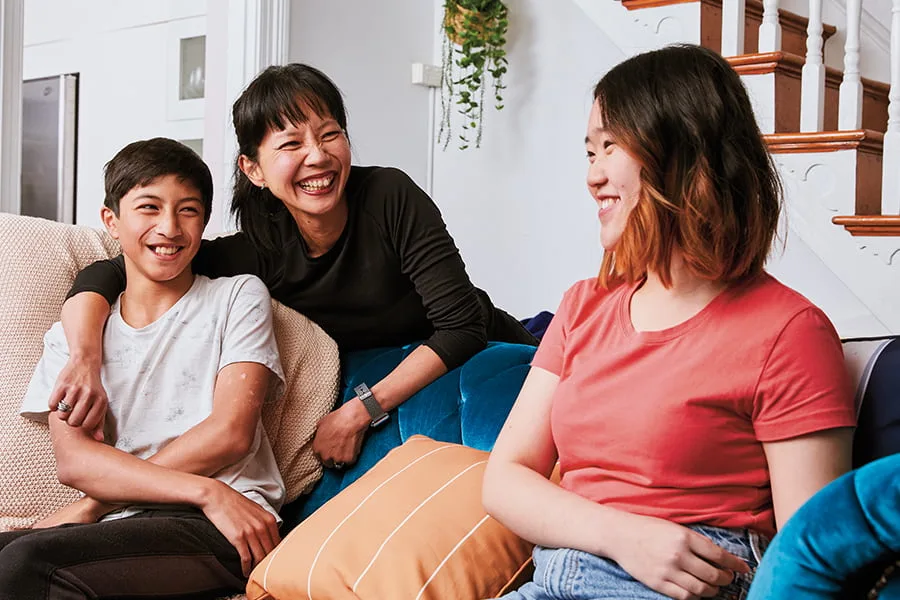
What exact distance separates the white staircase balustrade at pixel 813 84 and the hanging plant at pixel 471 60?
45.9 inches

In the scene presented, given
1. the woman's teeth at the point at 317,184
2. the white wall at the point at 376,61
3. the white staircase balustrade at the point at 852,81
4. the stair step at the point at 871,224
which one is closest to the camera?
the woman's teeth at the point at 317,184

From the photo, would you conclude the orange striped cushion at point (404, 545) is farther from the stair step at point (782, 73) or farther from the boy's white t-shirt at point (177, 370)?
the stair step at point (782, 73)

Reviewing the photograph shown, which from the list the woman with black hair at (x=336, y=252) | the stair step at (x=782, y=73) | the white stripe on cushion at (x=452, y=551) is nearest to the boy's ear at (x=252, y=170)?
the woman with black hair at (x=336, y=252)

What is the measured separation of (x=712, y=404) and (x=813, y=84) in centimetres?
194

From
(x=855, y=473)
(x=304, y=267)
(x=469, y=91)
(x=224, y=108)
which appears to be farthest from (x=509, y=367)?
(x=469, y=91)

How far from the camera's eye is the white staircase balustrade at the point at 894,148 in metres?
2.64

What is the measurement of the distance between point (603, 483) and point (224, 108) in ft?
7.90

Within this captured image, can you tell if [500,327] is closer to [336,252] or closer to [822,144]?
[336,252]

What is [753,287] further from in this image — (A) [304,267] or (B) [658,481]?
(A) [304,267]

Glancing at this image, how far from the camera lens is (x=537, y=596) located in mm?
1211

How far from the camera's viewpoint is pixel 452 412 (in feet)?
6.02

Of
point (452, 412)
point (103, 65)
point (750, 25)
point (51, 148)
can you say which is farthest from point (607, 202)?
point (51, 148)

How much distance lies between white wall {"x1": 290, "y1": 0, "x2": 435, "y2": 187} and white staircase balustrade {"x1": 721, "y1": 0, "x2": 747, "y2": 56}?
4.18ft

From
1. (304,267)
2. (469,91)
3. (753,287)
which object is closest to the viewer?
(753,287)
